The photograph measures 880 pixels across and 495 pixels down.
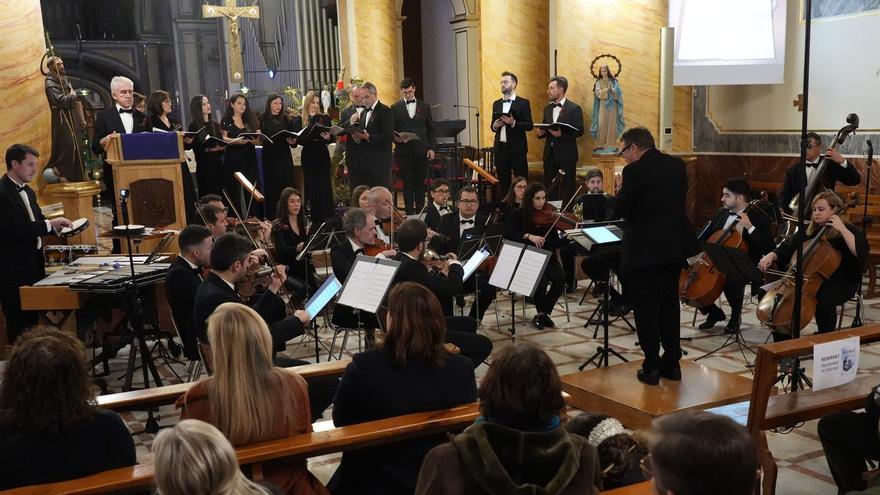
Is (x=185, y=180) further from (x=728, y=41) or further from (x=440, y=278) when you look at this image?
(x=728, y=41)

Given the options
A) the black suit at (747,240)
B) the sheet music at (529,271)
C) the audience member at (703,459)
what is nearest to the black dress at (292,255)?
the sheet music at (529,271)

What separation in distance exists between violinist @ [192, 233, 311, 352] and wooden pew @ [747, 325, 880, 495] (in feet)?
7.80

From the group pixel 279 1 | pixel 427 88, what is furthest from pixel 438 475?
pixel 279 1

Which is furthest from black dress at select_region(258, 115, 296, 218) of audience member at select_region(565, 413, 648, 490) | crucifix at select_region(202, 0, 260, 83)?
audience member at select_region(565, 413, 648, 490)

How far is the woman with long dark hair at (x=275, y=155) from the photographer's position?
31.2 feet

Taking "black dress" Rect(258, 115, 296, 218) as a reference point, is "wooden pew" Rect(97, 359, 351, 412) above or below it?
below

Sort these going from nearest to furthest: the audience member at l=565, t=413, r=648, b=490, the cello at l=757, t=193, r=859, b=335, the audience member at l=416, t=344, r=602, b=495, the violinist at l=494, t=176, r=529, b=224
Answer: the audience member at l=416, t=344, r=602, b=495 < the audience member at l=565, t=413, r=648, b=490 < the cello at l=757, t=193, r=859, b=335 < the violinist at l=494, t=176, r=529, b=224

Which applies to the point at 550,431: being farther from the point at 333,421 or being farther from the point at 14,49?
the point at 14,49

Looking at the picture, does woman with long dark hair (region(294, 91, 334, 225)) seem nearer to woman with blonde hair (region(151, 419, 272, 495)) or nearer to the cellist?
the cellist

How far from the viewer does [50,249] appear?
709 centimetres

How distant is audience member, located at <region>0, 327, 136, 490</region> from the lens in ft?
8.88

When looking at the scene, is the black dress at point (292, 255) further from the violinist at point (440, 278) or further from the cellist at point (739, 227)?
the cellist at point (739, 227)

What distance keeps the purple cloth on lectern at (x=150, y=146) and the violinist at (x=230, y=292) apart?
137 inches

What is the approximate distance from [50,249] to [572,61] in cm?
725
